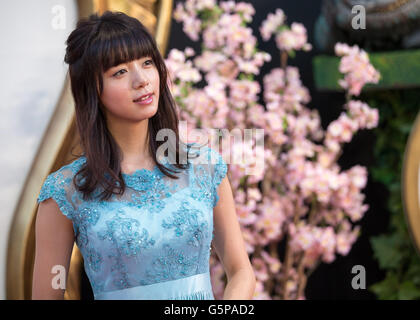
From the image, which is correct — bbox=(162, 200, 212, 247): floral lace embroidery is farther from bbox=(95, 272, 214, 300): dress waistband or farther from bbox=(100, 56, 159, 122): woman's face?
bbox=(100, 56, 159, 122): woman's face

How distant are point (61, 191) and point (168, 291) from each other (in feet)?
1.01

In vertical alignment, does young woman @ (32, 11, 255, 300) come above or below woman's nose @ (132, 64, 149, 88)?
below

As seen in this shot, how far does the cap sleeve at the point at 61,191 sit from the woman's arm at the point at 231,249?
1.07ft

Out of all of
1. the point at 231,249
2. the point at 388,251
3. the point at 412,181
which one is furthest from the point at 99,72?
the point at 388,251

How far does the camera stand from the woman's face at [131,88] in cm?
113

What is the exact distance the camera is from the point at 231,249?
125cm

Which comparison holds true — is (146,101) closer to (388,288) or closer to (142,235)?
(142,235)

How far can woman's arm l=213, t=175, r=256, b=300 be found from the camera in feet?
3.89

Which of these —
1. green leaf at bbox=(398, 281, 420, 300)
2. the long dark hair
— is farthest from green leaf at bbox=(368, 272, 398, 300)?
the long dark hair

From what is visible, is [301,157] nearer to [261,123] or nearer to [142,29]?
[261,123]

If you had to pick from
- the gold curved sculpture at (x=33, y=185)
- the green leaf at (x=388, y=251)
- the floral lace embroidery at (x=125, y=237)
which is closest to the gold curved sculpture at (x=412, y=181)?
the green leaf at (x=388, y=251)

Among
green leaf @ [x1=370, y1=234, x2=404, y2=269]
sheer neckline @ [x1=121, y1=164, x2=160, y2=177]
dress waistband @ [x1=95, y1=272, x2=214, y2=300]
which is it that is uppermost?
sheer neckline @ [x1=121, y1=164, x2=160, y2=177]

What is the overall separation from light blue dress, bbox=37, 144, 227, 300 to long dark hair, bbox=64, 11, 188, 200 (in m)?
0.03
